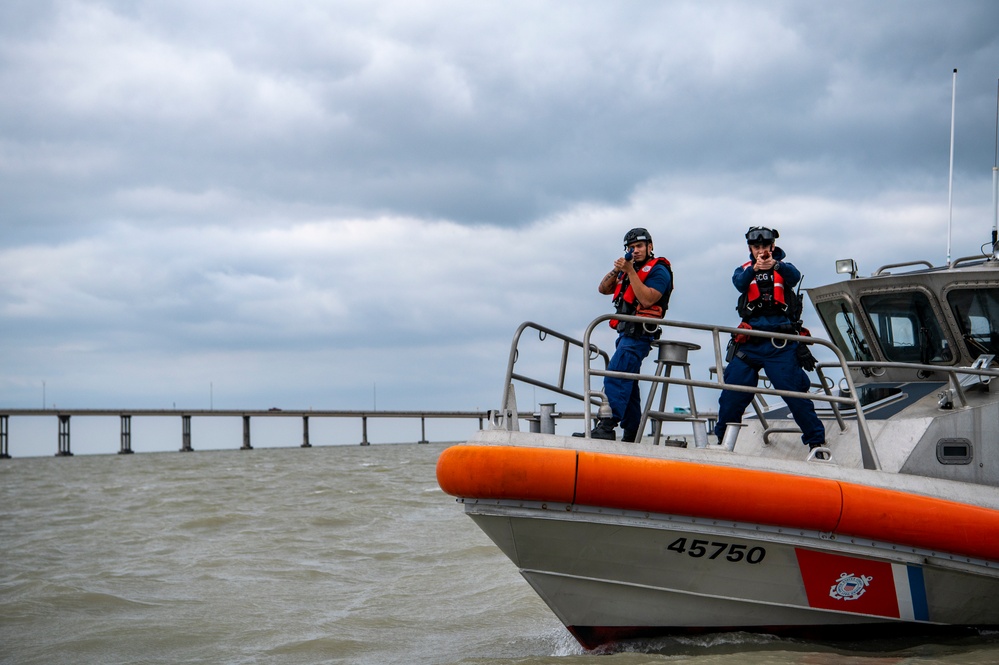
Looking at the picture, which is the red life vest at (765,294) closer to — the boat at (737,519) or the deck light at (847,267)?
the boat at (737,519)

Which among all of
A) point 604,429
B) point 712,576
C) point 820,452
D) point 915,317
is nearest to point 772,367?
point 820,452

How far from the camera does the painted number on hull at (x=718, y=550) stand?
485 cm

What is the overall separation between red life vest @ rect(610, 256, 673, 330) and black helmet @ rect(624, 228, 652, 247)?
135 mm

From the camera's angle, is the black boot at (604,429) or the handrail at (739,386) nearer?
the handrail at (739,386)

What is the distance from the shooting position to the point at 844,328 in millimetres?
6758

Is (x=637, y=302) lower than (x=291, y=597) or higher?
higher

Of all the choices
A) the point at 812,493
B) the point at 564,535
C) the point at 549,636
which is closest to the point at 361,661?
the point at 549,636

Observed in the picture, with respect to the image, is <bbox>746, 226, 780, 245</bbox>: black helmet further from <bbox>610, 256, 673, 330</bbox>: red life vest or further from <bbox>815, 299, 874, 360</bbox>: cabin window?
<bbox>815, 299, 874, 360</bbox>: cabin window

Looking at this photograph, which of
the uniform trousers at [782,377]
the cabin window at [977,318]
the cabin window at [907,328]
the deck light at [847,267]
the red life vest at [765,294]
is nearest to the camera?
the uniform trousers at [782,377]

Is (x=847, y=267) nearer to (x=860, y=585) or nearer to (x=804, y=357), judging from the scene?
(x=804, y=357)

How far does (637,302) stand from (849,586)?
198 centimetres

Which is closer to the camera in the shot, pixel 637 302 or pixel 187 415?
pixel 637 302

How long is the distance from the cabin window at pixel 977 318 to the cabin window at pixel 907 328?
14 centimetres

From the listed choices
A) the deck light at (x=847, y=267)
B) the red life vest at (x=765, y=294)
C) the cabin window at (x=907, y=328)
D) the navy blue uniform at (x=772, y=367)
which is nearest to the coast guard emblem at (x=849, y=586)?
the navy blue uniform at (x=772, y=367)
